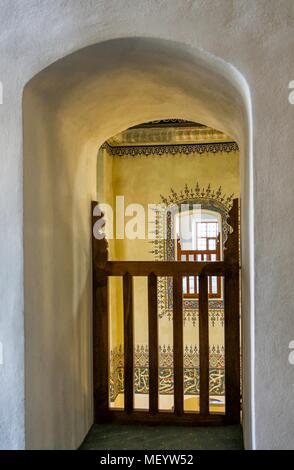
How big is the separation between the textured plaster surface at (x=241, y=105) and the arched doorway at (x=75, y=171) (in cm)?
4

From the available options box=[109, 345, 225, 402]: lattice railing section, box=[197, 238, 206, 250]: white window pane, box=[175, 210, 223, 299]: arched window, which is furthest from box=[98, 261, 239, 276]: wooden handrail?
box=[197, 238, 206, 250]: white window pane

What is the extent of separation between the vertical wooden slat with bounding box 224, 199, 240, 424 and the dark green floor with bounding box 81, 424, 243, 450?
14cm

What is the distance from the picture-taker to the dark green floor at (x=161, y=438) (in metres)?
2.66

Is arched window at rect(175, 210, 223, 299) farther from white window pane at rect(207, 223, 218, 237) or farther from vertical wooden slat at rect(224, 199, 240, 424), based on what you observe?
vertical wooden slat at rect(224, 199, 240, 424)

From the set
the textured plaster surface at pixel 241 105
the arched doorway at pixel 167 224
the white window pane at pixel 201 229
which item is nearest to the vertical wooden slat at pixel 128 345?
the textured plaster surface at pixel 241 105

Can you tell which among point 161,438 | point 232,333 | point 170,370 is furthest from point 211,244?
point 161,438

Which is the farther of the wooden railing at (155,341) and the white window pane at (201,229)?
the white window pane at (201,229)

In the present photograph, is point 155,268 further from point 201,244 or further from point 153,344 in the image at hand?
point 201,244

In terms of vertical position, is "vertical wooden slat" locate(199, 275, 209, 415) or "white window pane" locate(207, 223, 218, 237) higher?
"white window pane" locate(207, 223, 218, 237)

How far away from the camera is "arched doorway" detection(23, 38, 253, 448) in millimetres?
1926

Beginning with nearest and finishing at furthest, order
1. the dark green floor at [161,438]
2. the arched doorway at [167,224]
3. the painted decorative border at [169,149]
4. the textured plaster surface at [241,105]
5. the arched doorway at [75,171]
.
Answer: the textured plaster surface at [241,105] → the arched doorway at [75,171] → the dark green floor at [161,438] → the arched doorway at [167,224] → the painted decorative border at [169,149]

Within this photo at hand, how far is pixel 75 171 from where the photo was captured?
268 centimetres

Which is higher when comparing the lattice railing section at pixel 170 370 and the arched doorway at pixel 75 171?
the arched doorway at pixel 75 171

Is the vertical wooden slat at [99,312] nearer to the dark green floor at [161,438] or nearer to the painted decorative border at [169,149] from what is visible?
the dark green floor at [161,438]
